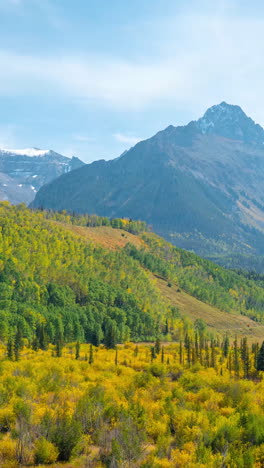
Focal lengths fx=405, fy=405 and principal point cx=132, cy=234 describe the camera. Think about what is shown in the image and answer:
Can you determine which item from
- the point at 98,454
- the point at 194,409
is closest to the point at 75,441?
the point at 98,454

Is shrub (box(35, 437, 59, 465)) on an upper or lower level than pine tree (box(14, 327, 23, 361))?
lower

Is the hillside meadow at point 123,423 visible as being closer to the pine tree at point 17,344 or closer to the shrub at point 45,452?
the shrub at point 45,452

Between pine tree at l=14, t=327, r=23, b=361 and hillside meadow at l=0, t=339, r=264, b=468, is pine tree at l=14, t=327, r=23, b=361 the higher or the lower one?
the higher one

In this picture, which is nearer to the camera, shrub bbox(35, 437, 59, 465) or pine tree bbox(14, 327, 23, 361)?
shrub bbox(35, 437, 59, 465)

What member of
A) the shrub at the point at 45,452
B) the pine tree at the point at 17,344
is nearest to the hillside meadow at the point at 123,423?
the shrub at the point at 45,452

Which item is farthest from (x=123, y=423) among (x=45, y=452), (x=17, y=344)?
(x=17, y=344)

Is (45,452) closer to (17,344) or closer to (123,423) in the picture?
(123,423)

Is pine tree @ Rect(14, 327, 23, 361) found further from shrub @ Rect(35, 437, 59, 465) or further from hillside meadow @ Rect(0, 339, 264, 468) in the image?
shrub @ Rect(35, 437, 59, 465)

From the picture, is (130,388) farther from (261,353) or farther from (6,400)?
(261,353)

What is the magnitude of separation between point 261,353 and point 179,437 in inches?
3033

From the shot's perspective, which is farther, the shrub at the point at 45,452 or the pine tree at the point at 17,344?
the pine tree at the point at 17,344

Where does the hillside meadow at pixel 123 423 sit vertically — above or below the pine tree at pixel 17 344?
below

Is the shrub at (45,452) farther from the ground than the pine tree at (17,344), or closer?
closer

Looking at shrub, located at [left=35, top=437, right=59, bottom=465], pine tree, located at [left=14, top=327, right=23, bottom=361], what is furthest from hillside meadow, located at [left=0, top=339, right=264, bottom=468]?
pine tree, located at [left=14, top=327, right=23, bottom=361]
